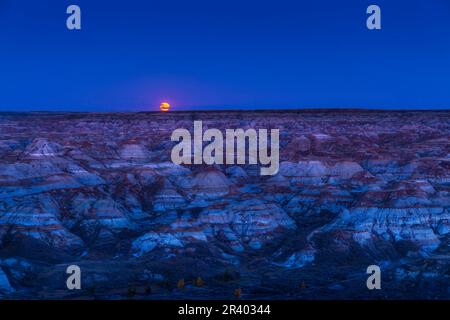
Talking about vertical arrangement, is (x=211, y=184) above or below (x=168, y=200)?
above

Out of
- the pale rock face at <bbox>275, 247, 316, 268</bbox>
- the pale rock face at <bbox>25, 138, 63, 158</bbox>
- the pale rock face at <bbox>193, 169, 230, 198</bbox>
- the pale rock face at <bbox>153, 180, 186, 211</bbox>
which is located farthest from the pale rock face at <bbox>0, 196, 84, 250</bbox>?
the pale rock face at <bbox>25, 138, 63, 158</bbox>

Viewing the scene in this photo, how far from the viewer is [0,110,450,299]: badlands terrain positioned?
2567 centimetres

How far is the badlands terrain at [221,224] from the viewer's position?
25.7 metres

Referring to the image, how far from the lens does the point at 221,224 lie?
33344 millimetres

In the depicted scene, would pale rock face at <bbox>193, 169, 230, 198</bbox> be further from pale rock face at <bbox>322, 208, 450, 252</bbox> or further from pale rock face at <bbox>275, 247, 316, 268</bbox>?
pale rock face at <bbox>275, 247, 316, 268</bbox>

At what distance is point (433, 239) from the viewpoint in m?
31.5

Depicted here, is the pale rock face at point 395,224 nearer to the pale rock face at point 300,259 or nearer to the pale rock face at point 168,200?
the pale rock face at point 300,259

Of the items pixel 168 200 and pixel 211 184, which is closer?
pixel 168 200

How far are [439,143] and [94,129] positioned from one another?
39.5 metres

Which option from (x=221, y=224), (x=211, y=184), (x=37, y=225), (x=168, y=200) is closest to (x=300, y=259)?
(x=221, y=224)

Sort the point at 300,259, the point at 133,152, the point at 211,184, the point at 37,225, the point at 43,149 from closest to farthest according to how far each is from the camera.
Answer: the point at 300,259 → the point at 37,225 → the point at 211,184 → the point at 43,149 → the point at 133,152

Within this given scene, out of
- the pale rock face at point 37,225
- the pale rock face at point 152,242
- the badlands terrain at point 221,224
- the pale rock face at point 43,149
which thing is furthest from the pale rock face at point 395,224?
the pale rock face at point 43,149

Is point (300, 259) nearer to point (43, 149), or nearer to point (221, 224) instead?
point (221, 224)
